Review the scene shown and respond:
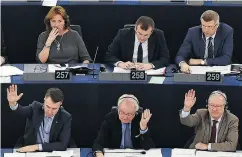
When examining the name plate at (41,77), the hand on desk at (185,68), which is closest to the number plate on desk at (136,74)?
the hand on desk at (185,68)

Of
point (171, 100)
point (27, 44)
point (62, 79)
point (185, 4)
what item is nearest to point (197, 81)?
point (171, 100)

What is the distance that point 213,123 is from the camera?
505 cm

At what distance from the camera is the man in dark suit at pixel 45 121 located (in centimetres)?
495

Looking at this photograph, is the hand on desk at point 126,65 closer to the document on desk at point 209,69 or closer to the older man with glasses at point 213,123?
the document on desk at point 209,69

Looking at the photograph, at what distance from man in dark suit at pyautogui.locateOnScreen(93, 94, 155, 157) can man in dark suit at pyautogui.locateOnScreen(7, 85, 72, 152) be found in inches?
10.9

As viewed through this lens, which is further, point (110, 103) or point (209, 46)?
point (209, 46)

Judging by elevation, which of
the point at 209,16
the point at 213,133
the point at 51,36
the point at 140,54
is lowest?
the point at 213,133

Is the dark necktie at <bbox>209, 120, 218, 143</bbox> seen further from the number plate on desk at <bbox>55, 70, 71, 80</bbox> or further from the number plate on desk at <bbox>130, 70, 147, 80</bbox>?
the number plate on desk at <bbox>55, 70, 71, 80</bbox>

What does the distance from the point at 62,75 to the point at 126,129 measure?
28.7 inches

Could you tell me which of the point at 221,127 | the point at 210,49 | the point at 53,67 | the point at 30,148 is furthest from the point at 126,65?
the point at 30,148

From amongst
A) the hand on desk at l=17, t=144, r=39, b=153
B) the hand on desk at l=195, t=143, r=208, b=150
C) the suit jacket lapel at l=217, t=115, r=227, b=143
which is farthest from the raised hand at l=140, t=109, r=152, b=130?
the hand on desk at l=17, t=144, r=39, b=153

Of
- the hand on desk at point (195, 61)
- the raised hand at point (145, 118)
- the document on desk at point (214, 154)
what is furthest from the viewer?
the hand on desk at point (195, 61)

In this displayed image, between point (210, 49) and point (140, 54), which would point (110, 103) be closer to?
point (140, 54)

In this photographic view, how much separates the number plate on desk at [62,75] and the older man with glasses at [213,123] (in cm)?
99
